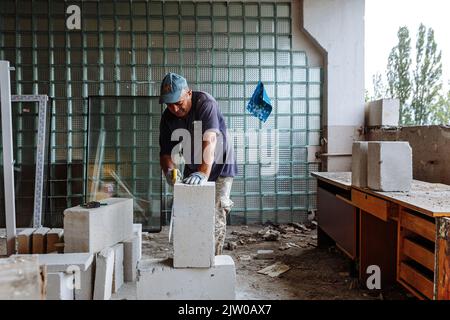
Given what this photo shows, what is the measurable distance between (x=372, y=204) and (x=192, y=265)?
3.94 ft

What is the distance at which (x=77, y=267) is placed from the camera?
2432 millimetres

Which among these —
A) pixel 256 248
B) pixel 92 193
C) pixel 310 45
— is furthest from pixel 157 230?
pixel 310 45

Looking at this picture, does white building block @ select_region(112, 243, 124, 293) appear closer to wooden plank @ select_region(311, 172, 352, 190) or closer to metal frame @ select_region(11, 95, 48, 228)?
metal frame @ select_region(11, 95, 48, 228)

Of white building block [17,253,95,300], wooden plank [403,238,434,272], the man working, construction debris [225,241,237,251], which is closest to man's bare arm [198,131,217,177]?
the man working

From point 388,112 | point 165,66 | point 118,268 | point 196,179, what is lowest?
point 118,268

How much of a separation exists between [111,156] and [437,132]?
3385 millimetres

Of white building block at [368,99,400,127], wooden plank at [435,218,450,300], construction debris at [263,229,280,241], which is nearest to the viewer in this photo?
wooden plank at [435,218,450,300]

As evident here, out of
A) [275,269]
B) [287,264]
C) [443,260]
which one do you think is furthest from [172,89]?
[443,260]

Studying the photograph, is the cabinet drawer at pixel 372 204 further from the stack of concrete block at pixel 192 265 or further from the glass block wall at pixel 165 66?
the glass block wall at pixel 165 66

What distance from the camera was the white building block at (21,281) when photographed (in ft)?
5.47

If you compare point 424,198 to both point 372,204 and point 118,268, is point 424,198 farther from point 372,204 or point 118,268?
point 118,268

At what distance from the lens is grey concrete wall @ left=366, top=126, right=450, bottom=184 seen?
11.7ft

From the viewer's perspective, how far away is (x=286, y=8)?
5.12m

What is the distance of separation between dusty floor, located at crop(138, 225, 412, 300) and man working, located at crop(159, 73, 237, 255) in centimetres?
45
